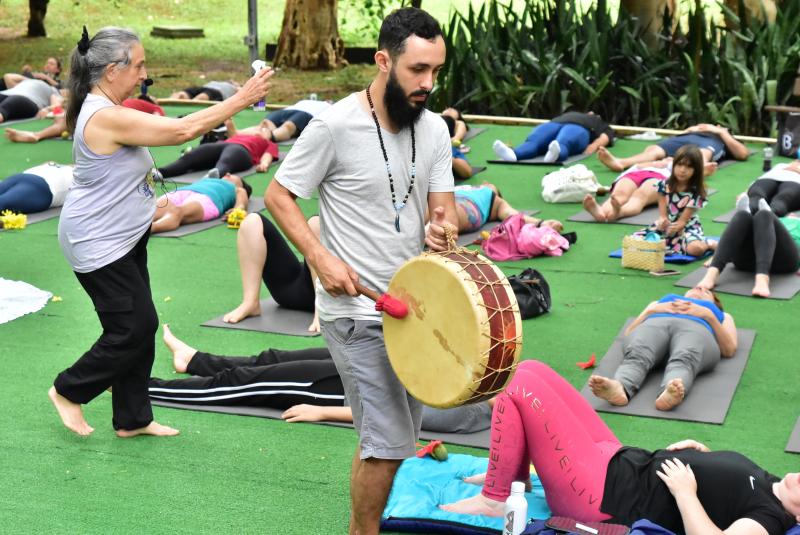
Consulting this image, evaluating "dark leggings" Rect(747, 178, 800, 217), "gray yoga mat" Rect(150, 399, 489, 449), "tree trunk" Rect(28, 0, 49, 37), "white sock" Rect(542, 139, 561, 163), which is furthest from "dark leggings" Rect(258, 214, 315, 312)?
"tree trunk" Rect(28, 0, 49, 37)

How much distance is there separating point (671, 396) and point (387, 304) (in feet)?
7.58

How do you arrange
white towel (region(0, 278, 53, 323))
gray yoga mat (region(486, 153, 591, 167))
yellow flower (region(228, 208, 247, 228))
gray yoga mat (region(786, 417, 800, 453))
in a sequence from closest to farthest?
gray yoga mat (region(786, 417, 800, 453)), white towel (region(0, 278, 53, 323)), yellow flower (region(228, 208, 247, 228)), gray yoga mat (region(486, 153, 591, 167))

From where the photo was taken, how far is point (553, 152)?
11.1 metres

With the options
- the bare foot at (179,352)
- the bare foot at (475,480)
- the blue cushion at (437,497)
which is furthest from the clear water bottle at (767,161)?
the bare foot at (475,480)

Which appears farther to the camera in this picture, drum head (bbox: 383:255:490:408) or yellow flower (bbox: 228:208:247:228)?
yellow flower (bbox: 228:208:247:228)

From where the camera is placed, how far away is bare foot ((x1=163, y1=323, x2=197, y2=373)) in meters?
5.83

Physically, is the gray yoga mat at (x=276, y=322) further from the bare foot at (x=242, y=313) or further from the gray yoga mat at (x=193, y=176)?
the gray yoga mat at (x=193, y=176)

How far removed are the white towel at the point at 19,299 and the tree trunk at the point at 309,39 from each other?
42.5 ft

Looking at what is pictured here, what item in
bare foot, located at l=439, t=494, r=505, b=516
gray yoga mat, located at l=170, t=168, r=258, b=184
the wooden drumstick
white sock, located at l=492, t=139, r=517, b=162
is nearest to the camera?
the wooden drumstick

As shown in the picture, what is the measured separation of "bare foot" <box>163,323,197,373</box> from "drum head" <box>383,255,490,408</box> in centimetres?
253

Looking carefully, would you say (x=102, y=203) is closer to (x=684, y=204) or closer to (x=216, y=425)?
(x=216, y=425)

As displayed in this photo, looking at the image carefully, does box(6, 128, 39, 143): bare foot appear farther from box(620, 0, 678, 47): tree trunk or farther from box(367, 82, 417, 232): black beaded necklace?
box(367, 82, 417, 232): black beaded necklace

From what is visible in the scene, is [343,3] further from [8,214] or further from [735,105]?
[8,214]

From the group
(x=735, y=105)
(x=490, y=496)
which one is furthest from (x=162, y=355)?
(x=735, y=105)
